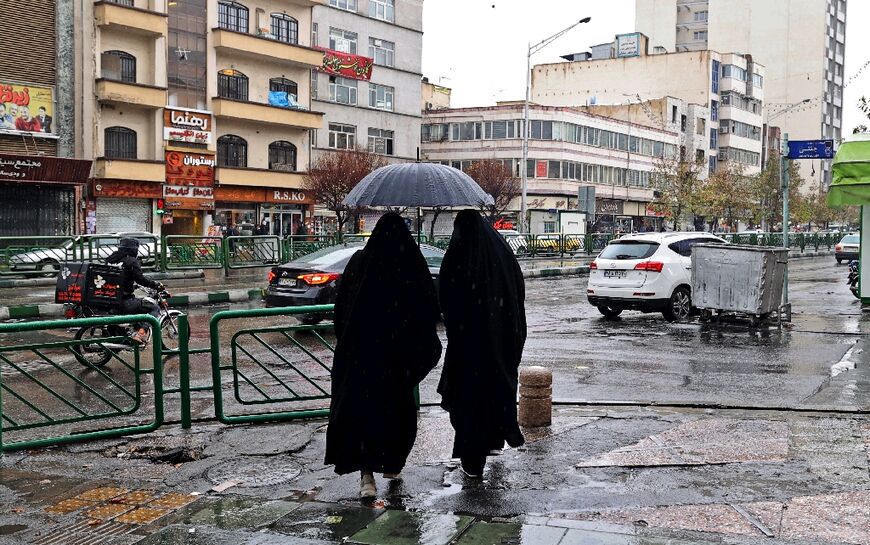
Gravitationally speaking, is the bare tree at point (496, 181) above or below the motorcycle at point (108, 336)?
above

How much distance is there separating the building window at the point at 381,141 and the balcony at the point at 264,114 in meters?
9.00

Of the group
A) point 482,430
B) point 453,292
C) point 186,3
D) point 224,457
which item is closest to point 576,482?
point 482,430

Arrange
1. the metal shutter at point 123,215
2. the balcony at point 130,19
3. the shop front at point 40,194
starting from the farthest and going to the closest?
the metal shutter at point 123,215 → the balcony at point 130,19 → the shop front at point 40,194

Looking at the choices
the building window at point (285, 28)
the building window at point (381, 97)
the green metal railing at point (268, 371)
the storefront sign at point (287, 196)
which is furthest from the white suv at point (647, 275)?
the building window at point (381, 97)

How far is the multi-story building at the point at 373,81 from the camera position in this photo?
54062 mm

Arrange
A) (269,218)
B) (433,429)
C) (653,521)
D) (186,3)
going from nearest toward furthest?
(653,521) → (433,429) → (186,3) → (269,218)

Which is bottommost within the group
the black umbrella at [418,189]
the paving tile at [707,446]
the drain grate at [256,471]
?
the drain grate at [256,471]

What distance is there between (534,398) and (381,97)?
2035 inches

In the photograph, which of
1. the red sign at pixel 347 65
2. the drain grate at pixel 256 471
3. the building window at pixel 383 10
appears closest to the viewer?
the drain grate at pixel 256 471

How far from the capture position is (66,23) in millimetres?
37531

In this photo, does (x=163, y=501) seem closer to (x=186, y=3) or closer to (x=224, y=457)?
(x=224, y=457)

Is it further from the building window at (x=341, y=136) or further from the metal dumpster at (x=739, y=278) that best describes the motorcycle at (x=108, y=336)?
the building window at (x=341, y=136)

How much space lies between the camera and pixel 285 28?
4725 centimetres

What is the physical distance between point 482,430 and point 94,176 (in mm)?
36329
